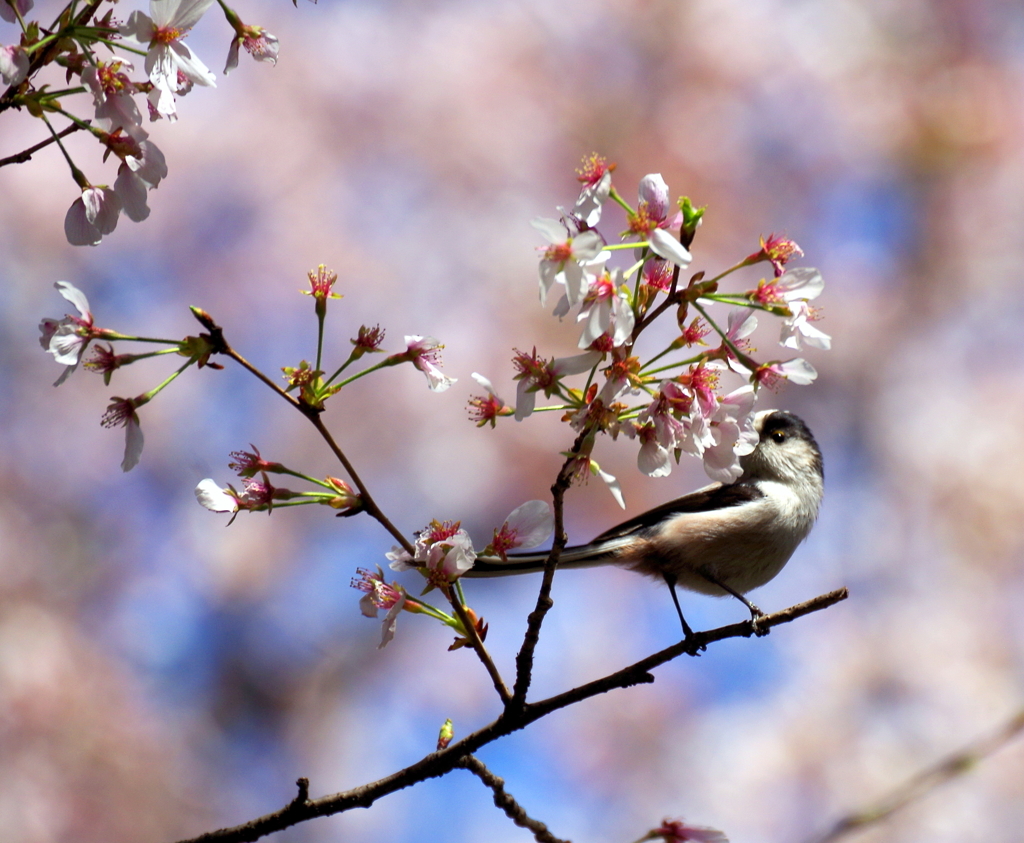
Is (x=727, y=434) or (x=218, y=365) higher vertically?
(x=218, y=365)

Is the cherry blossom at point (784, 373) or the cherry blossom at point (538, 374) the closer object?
the cherry blossom at point (538, 374)

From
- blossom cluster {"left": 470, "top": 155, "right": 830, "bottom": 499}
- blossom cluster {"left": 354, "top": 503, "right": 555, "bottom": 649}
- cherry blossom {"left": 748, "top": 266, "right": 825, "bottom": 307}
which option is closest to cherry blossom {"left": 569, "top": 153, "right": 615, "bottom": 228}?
blossom cluster {"left": 470, "top": 155, "right": 830, "bottom": 499}

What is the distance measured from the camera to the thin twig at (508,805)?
1.28m

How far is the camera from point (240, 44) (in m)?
1.26

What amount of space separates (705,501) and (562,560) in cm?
63

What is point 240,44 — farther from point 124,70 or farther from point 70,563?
point 70,563

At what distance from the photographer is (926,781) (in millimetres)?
957

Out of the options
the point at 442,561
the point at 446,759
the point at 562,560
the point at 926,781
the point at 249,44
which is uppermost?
the point at 249,44

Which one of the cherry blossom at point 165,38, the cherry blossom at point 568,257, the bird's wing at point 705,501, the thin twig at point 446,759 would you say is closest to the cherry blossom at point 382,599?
the thin twig at point 446,759

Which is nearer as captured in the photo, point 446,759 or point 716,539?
point 446,759

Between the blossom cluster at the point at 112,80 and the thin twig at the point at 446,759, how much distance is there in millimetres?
783

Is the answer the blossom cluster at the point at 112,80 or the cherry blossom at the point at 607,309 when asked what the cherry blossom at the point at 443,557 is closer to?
the cherry blossom at the point at 607,309

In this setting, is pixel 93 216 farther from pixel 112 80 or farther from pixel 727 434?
pixel 727 434

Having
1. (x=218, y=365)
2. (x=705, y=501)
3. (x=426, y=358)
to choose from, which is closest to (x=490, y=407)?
(x=426, y=358)
